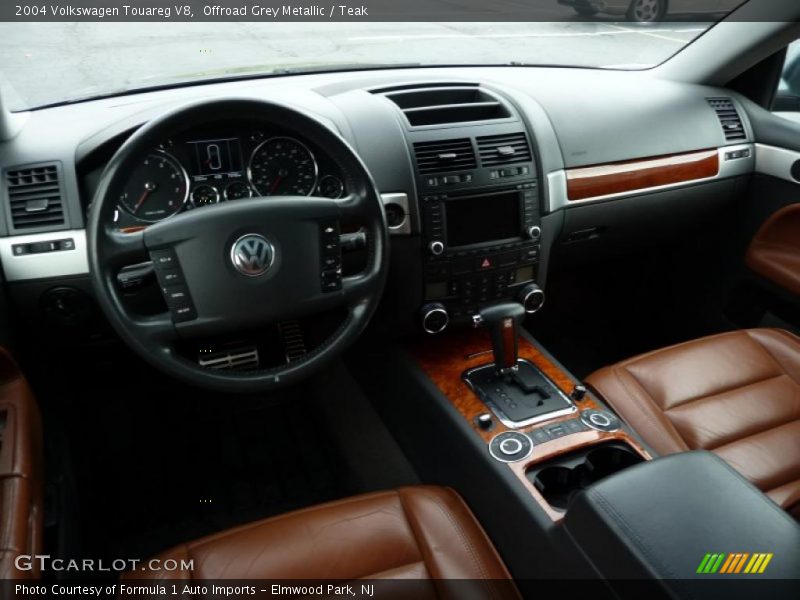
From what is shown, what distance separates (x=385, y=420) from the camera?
2162 mm

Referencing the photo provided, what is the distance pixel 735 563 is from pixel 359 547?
68 cm

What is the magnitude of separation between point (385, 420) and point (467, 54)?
134 centimetres

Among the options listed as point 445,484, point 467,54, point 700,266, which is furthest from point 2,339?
point 700,266

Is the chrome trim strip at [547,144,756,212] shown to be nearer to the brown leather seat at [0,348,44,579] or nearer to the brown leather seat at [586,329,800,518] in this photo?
the brown leather seat at [586,329,800,518]

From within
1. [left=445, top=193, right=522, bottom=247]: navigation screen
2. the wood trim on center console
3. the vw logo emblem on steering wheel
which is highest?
the vw logo emblem on steering wheel

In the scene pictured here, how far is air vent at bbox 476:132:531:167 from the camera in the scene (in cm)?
188

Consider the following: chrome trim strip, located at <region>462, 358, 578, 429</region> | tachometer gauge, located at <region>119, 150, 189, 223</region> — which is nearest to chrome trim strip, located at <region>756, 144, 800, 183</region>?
chrome trim strip, located at <region>462, 358, 578, 429</region>

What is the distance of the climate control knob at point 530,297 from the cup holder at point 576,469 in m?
0.54

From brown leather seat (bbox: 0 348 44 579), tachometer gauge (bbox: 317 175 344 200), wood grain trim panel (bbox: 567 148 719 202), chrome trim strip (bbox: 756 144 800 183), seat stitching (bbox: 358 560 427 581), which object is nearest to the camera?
brown leather seat (bbox: 0 348 44 579)

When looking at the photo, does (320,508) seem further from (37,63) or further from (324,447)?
(37,63)

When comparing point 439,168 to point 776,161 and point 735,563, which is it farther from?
point 776,161

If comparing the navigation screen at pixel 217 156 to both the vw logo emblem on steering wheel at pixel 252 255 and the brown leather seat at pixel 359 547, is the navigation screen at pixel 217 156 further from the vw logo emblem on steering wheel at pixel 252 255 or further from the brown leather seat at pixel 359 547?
the brown leather seat at pixel 359 547

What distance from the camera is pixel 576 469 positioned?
5.08 ft

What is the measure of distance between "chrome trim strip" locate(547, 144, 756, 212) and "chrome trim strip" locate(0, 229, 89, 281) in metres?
1.27
